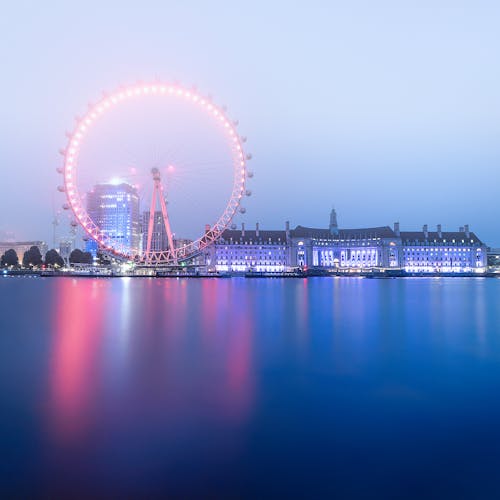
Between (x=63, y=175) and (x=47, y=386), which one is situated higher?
(x=63, y=175)

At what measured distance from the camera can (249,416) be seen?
7262mm

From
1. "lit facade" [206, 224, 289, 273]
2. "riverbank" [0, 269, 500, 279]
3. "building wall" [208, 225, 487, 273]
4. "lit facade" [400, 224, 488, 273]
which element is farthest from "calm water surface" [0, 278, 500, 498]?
"lit facade" [400, 224, 488, 273]

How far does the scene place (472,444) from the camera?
626 cm

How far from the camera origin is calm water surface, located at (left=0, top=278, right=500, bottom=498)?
17.2 feet

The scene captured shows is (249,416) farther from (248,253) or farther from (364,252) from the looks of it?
(364,252)

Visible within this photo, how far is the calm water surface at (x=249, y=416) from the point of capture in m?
5.23

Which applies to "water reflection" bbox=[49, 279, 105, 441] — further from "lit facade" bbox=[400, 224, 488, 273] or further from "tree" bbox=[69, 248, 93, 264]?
"lit facade" bbox=[400, 224, 488, 273]

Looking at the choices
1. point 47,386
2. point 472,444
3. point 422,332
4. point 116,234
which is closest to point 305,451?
point 472,444

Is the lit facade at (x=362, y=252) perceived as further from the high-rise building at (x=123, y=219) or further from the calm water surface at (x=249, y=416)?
the calm water surface at (x=249, y=416)

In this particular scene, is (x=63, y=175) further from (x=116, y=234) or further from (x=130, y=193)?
(x=116, y=234)

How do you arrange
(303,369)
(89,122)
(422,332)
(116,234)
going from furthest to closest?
(116,234), (89,122), (422,332), (303,369)

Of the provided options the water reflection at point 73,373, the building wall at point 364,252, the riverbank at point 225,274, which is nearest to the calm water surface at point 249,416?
the water reflection at point 73,373

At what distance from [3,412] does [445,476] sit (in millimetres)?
6340

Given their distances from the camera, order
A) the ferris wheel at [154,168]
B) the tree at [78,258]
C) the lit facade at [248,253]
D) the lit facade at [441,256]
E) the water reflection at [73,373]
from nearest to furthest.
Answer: the water reflection at [73,373] < the ferris wheel at [154,168] < the tree at [78,258] < the lit facade at [248,253] < the lit facade at [441,256]
